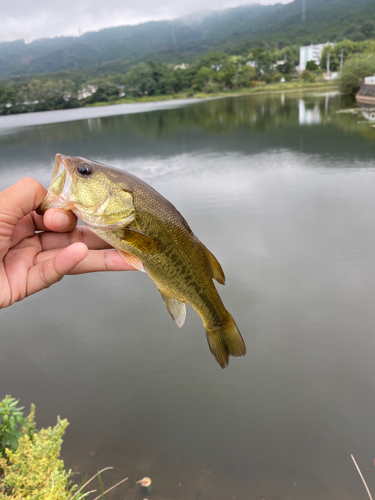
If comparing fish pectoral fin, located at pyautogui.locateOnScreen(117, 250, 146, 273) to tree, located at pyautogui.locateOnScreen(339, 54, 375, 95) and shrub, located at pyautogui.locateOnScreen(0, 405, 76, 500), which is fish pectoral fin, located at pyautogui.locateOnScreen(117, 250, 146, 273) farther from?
tree, located at pyautogui.locateOnScreen(339, 54, 375, 95)

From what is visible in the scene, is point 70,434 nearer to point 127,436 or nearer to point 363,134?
point 127,436

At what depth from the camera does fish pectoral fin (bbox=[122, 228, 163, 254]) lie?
71.2 inches

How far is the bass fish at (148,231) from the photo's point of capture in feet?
5.70

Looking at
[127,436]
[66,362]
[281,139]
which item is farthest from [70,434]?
[281,139]

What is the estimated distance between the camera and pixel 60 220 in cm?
182

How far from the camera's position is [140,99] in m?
80.1

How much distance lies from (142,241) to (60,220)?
0.46 metres

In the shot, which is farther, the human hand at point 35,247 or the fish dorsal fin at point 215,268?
the fish dorsal fin at point 215,268

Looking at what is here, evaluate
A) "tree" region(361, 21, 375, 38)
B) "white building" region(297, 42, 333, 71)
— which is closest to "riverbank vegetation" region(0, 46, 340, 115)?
"white building" region(297, 42, 333, 71)

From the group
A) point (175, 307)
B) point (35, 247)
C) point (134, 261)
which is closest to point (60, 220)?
point (134, 261)

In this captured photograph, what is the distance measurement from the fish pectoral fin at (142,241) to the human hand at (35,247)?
0.24m

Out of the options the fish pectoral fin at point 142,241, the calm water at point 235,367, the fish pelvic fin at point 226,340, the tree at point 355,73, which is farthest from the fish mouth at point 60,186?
the tree at point 355,73

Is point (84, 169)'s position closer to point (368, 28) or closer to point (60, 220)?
point (60, 220)

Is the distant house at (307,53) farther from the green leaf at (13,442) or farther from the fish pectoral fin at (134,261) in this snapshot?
the green leaf at (13,442)
